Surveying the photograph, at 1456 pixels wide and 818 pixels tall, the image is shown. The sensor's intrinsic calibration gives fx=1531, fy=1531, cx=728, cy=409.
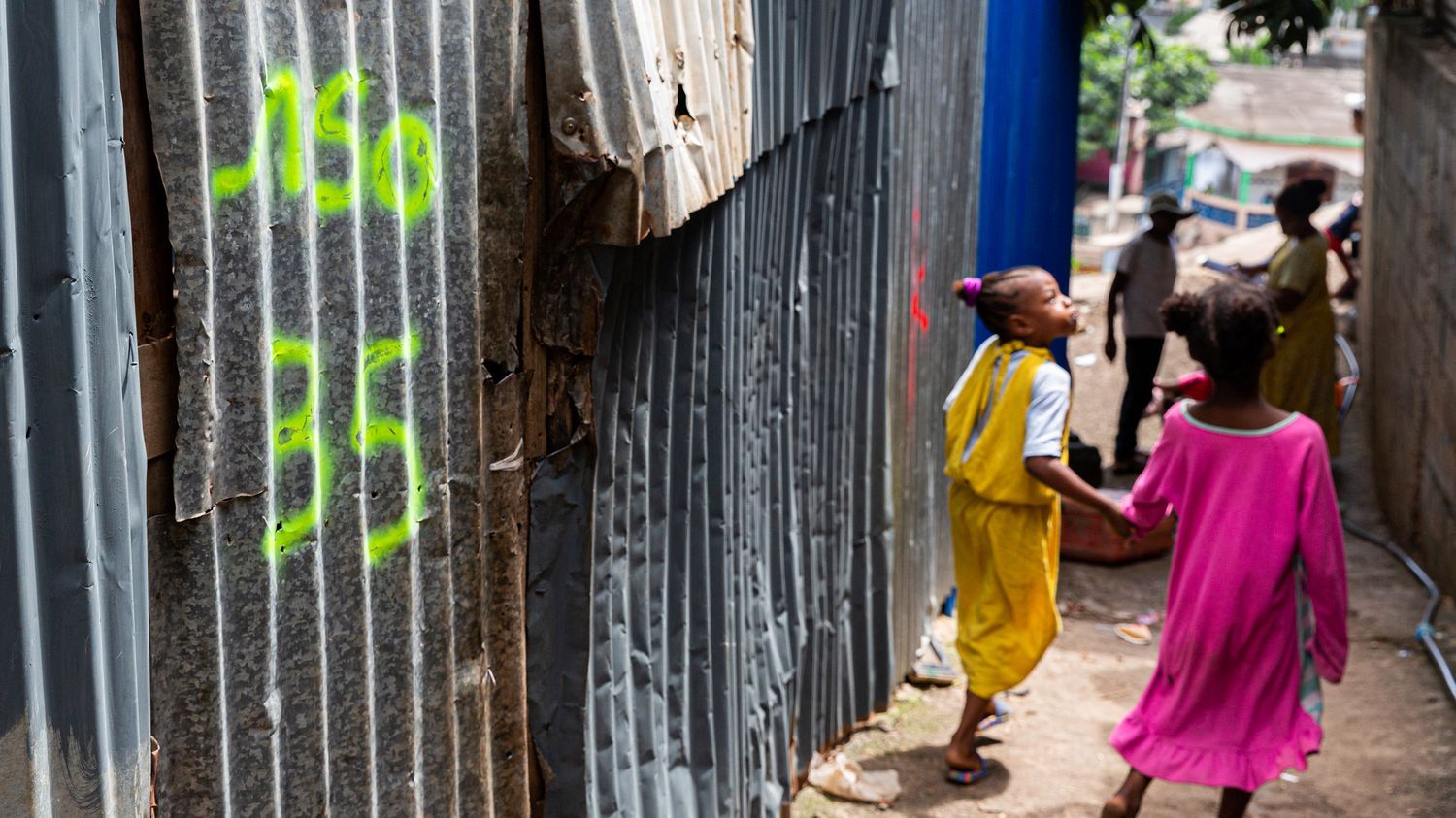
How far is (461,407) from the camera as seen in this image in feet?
7.30

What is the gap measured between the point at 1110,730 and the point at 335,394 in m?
3.83

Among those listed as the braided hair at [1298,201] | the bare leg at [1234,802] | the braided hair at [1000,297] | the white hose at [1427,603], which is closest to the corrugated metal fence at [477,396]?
the braided hair at [1000,297]

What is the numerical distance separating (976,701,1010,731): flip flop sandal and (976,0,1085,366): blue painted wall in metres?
1.90

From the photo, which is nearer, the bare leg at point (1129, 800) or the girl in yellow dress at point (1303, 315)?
the bare leg at point (1129, 800)

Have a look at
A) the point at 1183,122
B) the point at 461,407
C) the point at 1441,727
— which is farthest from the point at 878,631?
the point at 1183,122

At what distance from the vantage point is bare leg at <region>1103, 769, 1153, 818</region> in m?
4.00

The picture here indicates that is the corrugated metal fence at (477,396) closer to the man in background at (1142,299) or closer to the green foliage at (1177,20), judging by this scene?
the man in background at (1142,299)

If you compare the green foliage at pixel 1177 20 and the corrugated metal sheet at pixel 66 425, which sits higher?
the green foliage at pixel 1177 20

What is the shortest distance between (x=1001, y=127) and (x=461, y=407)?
4.59m

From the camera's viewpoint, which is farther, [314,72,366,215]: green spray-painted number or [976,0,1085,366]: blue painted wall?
[976,0,1085,366]: blue painted wall

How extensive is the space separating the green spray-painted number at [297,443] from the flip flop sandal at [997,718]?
3496 mm

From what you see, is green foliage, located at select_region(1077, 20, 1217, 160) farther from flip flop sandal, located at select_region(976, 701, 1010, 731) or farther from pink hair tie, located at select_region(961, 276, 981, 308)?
pink hair tie, located at select_region(961, 276, 981, 308)

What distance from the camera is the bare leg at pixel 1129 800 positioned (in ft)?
13.1

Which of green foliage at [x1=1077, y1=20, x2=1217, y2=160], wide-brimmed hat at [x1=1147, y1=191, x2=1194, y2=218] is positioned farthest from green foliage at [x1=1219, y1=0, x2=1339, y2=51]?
green foliage at [x1=1077, y1=20, x2=1217, y2=160]
